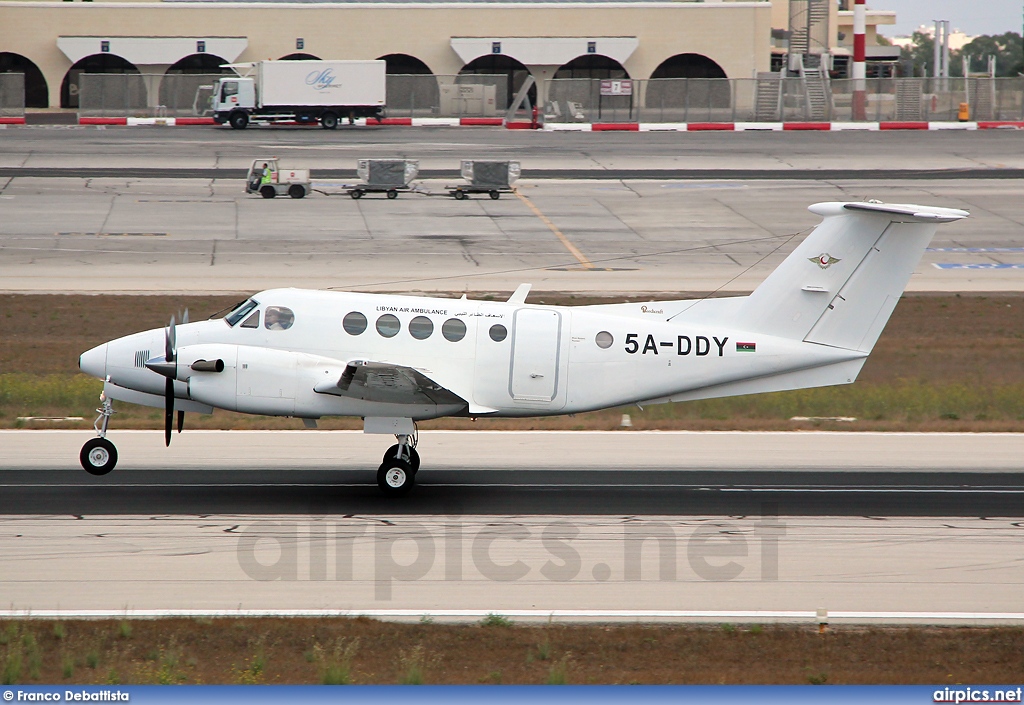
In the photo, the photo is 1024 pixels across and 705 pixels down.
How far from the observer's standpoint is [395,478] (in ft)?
55.2

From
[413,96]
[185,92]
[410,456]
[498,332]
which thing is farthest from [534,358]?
[185,92]

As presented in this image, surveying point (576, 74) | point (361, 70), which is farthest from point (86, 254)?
point (576, 74)

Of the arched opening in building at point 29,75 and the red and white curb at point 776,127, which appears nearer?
the red and white curb at point 776,127

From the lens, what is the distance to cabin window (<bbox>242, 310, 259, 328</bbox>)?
17.0 metres

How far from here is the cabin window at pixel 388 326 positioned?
17.0m

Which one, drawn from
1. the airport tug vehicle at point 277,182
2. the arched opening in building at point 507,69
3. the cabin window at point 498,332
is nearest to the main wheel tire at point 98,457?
the cabin window at point 498,332

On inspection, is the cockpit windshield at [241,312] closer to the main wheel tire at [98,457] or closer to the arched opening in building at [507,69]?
the main wheel tire at [98,457]

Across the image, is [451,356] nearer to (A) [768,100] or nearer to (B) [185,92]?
(A) [768,100]

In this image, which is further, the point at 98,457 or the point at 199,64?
the point at 199,64

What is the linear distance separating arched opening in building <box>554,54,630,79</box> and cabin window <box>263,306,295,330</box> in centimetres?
6922

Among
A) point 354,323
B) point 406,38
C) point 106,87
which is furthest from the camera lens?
point 406,38

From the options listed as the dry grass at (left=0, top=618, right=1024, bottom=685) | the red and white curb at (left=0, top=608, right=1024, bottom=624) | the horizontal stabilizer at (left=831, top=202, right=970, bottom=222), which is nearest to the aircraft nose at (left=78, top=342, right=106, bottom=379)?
the red and white curb at (left=0, top=608, right=1024, bottom=624)

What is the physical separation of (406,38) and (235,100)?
55.4 feet

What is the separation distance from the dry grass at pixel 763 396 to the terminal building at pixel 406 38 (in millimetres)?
52572
